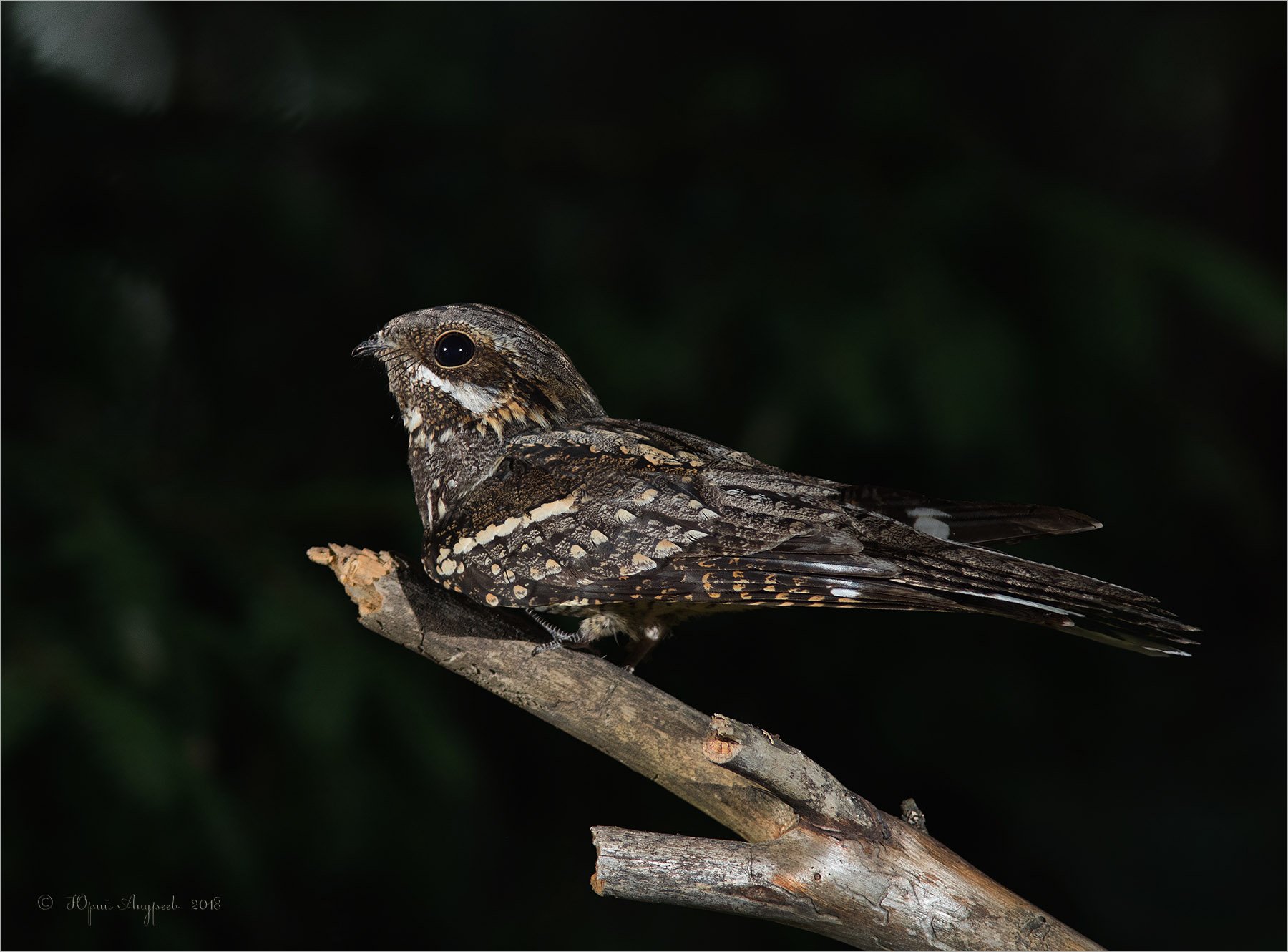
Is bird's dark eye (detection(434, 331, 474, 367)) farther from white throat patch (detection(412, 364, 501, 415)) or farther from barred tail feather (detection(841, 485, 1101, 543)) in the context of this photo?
barred tail feather (detection(841, 485, 1101, 543))

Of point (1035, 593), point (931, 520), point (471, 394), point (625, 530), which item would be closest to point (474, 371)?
point (471, 394)

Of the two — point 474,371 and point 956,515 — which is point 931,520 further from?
point 474,371

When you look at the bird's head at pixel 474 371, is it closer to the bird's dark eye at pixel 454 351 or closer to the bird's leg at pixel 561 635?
the bird's dark eye at pixel 454 351

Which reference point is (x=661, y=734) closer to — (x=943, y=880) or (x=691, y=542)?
(x=691, y=542)

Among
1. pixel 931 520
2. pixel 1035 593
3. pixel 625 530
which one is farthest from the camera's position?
pixel 931 520

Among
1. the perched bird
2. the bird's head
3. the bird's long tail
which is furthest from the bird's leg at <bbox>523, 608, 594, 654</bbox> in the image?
the bird's long tail

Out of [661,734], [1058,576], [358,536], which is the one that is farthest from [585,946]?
[1058,576]
